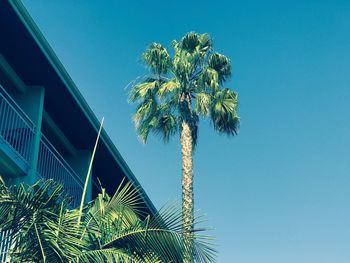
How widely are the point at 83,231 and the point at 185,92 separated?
357 inches

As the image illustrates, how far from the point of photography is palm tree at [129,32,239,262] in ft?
52.6

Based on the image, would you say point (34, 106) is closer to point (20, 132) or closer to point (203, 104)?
point (20, 132)

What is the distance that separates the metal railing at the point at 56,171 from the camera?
12.7 metres

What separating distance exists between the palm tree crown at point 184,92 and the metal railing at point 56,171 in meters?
2.81

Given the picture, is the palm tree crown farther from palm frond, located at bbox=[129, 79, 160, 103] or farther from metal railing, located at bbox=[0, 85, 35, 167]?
metal railing, located at bbox=[0, 85, 35, 167]

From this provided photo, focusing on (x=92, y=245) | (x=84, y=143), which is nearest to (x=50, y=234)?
(x=92, y=245)

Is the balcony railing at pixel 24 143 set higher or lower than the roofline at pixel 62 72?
lower

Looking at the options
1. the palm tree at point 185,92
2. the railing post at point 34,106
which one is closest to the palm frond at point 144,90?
the palm tree at point 185,92

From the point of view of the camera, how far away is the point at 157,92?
1644cm

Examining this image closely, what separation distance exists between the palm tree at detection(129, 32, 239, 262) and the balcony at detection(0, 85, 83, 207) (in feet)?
10.8

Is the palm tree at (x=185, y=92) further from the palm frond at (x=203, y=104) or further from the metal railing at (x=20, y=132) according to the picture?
the metal railing at (x=20, y=132)

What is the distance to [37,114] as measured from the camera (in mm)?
12039

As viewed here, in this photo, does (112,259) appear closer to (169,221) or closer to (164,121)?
(169,221)

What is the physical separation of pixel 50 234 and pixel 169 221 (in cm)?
163
